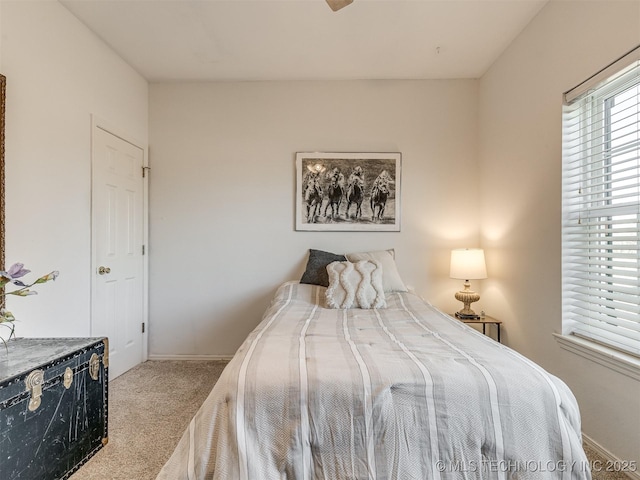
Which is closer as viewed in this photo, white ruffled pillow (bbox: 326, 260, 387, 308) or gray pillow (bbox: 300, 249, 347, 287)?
white ruffled pillow (bbox: 326, 260, 387, 308)

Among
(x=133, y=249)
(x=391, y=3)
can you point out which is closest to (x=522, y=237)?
(x=391, y=3)

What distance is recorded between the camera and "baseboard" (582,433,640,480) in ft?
5.14

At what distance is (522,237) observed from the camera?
2.47 meters

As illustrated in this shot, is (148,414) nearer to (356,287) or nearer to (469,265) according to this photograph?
(356,287)

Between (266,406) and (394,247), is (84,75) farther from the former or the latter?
(394,247)

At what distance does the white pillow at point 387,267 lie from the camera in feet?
9.05

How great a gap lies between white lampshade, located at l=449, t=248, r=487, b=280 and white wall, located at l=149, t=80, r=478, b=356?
0.97 ft

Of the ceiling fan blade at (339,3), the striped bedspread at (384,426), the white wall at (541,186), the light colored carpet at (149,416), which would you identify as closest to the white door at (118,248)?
the light colored carpet at (149,416)

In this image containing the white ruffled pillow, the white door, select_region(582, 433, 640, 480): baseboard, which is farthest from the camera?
the white door

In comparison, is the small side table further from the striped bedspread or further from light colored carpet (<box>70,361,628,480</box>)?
the striped bedspread

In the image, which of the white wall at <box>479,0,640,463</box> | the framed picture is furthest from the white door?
the white wall at <box>479,0,640,463</box>

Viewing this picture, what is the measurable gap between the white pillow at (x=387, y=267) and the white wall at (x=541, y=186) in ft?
2.83

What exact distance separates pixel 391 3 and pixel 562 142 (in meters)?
1.39

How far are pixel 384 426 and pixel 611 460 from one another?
1442mm
